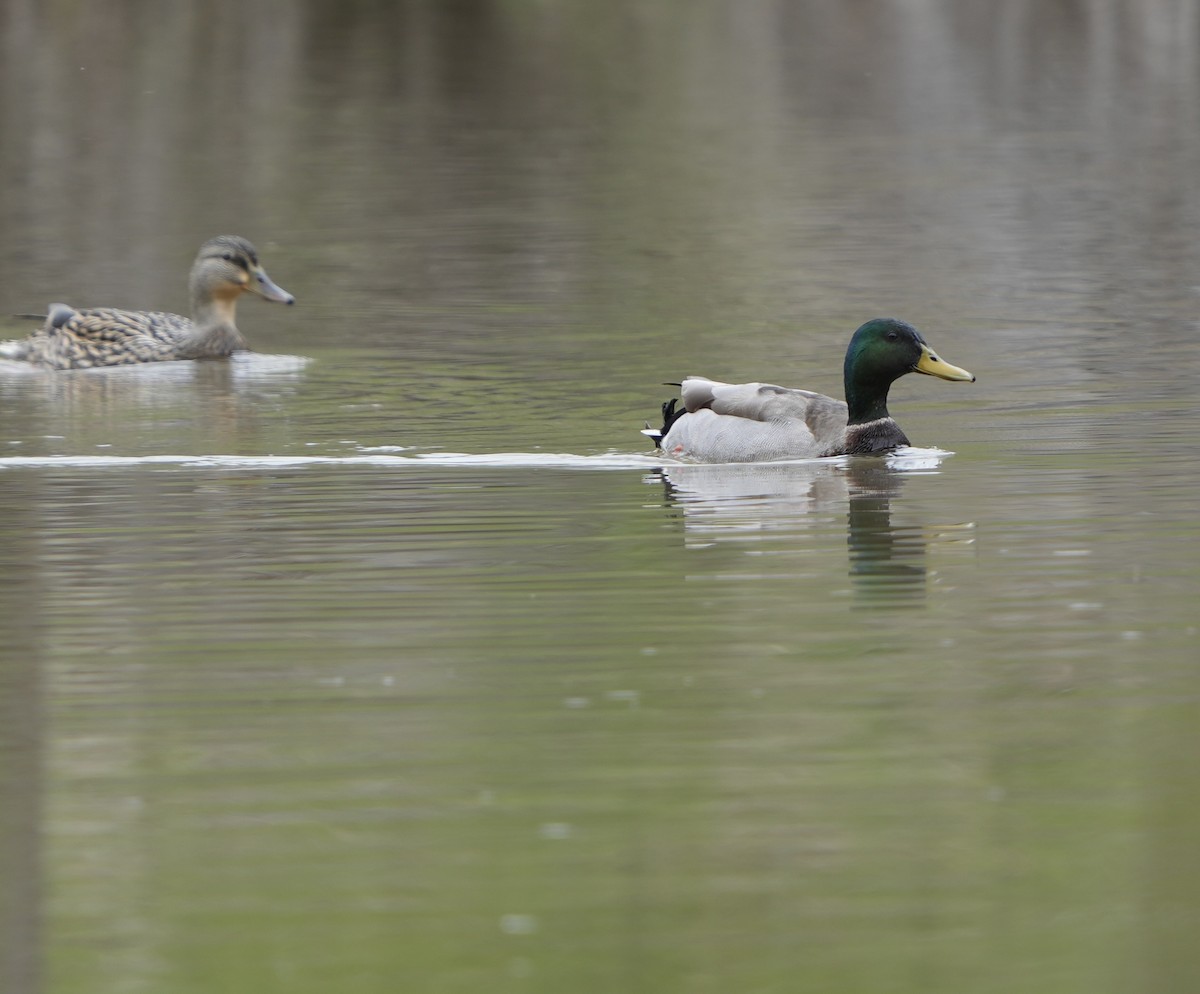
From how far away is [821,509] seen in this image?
1260 centimetres

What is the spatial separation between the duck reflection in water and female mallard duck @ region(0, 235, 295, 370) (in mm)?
6937

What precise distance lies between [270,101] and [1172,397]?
3312cm

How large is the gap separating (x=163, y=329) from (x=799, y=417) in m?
7.36

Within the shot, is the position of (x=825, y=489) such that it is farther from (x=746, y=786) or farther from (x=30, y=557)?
(x=746, y=786)

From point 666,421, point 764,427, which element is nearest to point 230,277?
point 666,421

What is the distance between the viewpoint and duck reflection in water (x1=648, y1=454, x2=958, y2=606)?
35.3 ft

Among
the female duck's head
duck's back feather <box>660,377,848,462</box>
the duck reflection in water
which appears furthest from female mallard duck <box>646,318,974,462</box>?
the female duck's head

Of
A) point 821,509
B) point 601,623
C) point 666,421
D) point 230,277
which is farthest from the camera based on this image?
point 230,277

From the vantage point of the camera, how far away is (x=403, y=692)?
8.45 metres

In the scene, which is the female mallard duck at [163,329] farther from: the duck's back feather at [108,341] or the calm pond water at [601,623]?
the calm pond water at [601,623]

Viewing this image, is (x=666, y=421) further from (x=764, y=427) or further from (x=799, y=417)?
(x=799, y=417)

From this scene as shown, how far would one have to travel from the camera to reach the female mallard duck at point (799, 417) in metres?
14.2

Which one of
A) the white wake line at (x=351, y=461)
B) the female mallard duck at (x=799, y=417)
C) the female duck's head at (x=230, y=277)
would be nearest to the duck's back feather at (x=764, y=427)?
the female mallard duck at (x=799, y=417)

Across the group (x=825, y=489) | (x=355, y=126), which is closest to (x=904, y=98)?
(x=355, y=126)
